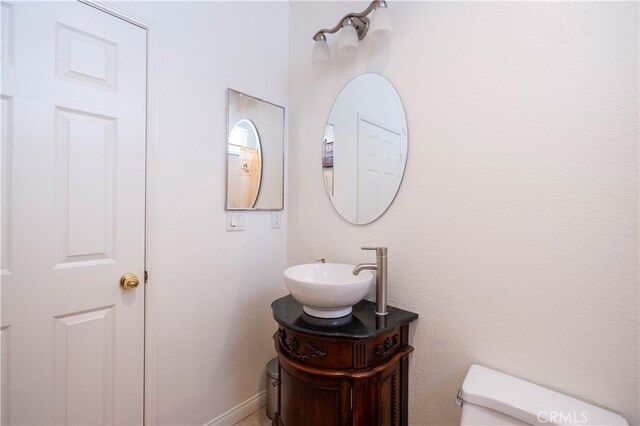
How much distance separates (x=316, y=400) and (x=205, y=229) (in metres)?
0.96

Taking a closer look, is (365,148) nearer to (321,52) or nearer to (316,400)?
(321,52)

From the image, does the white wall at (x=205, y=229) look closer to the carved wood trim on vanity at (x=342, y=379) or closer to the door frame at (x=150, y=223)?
the door frame at (x=150, y=223)

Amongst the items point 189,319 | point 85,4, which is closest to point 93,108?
point 85,4

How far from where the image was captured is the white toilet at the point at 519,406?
825mm

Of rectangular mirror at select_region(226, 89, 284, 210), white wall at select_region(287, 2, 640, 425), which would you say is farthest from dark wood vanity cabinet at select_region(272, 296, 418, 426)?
rectangular mirror at select_region(226, 89, 284, 210)

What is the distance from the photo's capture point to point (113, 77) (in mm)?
1202

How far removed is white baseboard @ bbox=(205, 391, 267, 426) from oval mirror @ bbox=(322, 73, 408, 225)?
1.26 meters

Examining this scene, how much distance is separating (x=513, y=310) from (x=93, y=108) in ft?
5.95

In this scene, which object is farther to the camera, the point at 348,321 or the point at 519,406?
the point at 348,321

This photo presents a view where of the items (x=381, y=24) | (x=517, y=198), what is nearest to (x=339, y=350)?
(x=517, y=198)

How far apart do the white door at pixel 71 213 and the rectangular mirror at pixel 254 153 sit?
44 cm

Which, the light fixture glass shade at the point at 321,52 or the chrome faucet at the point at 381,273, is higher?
the light fixture glass shade at the point at 321,52

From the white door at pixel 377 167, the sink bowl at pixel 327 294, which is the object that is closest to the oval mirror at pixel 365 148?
the white door at pixel 377 167

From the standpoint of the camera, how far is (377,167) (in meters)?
1.44
